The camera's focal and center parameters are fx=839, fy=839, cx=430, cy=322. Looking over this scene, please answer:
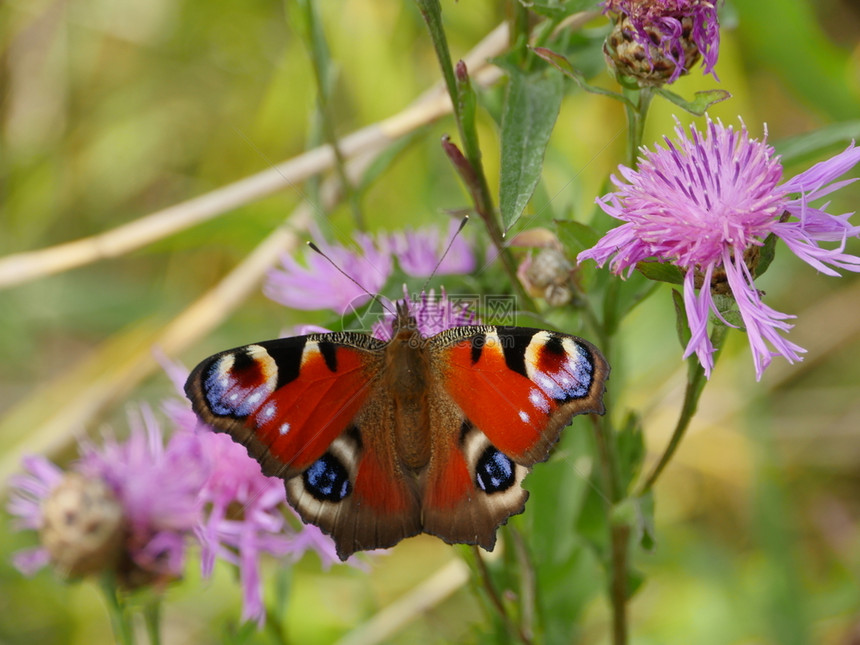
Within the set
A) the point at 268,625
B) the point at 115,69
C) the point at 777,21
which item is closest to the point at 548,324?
the point at 268,625

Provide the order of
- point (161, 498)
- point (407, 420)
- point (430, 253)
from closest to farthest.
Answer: point (407, 420)
point (161, 498)
point (430, 253)

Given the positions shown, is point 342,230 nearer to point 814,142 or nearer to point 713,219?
point 814,142

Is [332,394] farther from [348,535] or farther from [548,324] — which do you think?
[548,324]

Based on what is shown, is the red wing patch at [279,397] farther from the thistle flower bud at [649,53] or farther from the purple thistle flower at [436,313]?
the thistle flower bud at [649,53]

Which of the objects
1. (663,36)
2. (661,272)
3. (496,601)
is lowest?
(496,601)

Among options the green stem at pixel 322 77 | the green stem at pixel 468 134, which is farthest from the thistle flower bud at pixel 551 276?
the green stem at pixel 322 77

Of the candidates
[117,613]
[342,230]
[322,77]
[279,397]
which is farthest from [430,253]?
[117,613]
